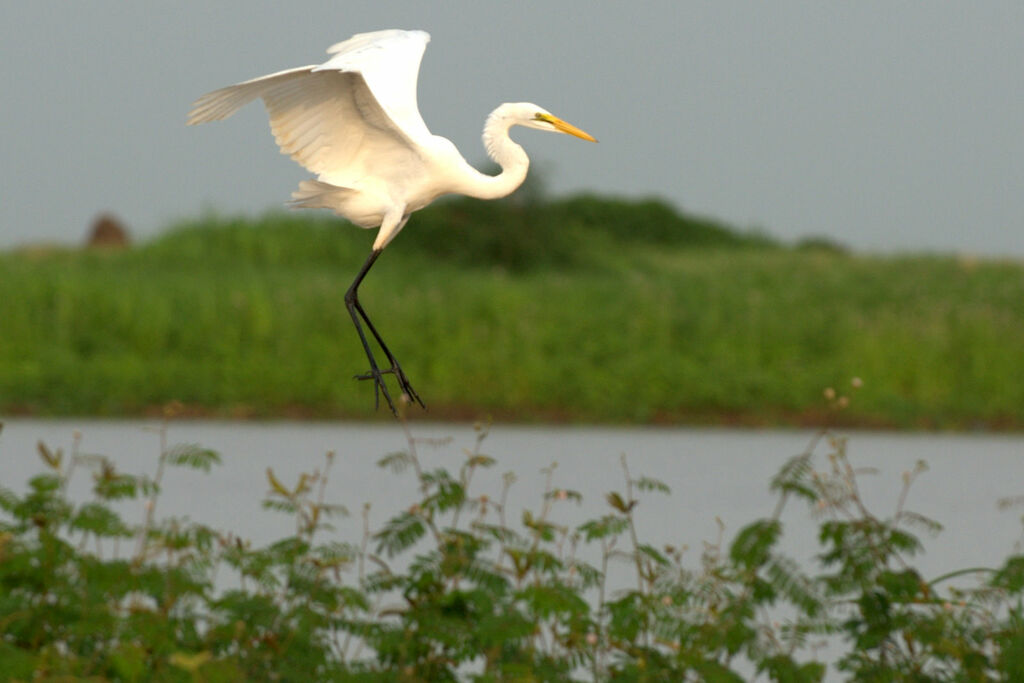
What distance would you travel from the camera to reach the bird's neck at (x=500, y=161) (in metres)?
1.50

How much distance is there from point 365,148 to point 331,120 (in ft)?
0.20

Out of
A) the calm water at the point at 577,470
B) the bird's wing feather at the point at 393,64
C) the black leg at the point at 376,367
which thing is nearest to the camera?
the black leg at the point at 376,367

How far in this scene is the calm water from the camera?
780 cm

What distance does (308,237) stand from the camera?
15.2m

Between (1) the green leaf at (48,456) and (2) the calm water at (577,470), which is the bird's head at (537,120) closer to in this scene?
(1) the green leaf at (48,456)

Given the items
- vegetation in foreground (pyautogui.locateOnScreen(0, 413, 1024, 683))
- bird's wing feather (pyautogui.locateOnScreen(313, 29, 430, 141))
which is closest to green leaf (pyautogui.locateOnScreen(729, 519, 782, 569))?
vegetation in foreground (pyautogui.locateOnScreen(0, 413, 1024, 683))

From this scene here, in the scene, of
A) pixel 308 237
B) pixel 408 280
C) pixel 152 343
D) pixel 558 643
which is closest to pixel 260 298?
pixel 152 343

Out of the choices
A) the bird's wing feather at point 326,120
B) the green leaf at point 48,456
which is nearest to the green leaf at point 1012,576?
the bird's wing feather at point 326,120

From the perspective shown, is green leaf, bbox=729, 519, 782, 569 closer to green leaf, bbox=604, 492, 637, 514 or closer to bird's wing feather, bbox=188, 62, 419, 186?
green leaf, bbox=604, 492, 637, 514

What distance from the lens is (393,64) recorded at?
6.10 feet

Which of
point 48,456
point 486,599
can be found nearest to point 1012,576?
point 486,599

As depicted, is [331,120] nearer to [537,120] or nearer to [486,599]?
[537,120]

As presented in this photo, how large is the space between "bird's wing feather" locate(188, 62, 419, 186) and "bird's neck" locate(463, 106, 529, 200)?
0.28 ft

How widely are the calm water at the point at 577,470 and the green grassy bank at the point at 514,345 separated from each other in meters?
0.29
